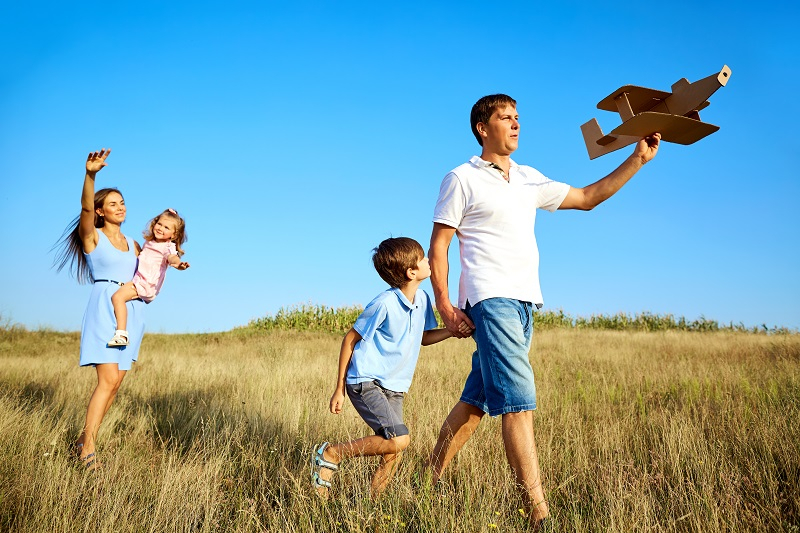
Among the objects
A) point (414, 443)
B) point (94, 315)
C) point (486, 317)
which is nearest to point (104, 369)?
point (94, 315)

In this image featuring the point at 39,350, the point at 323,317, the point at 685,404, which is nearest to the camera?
the point at 685,404

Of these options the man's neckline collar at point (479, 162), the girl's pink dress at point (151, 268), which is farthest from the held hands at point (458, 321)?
the girl's pink dress at point (151, 268)

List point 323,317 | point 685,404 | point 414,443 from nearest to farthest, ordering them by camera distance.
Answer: point 414,443
point 685,404
point 323,317

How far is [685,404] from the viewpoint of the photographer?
6598 millimetres

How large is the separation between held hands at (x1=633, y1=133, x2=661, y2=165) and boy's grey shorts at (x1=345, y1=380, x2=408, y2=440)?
7.43 ft

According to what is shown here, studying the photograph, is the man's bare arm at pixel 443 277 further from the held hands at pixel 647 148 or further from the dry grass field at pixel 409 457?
the held hands at pixel 647 148

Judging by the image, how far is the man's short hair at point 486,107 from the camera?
12.3ft

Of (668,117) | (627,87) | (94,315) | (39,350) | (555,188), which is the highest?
(627,87)

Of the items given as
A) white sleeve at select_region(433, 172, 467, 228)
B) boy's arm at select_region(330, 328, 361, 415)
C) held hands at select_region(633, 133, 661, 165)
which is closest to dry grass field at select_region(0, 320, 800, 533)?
boy's arm at select_region(330, 328, 361, 415)

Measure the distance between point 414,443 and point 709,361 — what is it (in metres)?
7.68

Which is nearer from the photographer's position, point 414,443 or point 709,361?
point 414,443

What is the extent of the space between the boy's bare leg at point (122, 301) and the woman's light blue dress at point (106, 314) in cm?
6

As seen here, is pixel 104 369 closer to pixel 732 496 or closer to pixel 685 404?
pixel 732 496

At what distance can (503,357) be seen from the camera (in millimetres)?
3363
